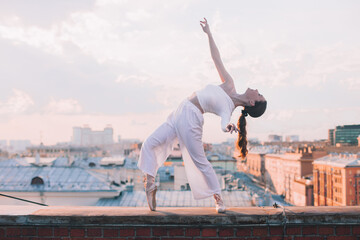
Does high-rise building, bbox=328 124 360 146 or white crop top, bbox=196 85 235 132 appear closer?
white crop top, bbox=196 85 235 132

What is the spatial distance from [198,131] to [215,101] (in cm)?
43

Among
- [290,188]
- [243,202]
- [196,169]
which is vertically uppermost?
[196,169]

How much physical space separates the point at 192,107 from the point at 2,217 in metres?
2.50

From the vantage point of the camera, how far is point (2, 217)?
4.32 metres

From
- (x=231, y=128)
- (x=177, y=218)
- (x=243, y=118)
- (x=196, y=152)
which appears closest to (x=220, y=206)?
(x=177, y=218)

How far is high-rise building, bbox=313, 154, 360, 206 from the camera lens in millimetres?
48281

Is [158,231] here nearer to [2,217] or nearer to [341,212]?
[2,217]

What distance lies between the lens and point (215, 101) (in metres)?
4.92

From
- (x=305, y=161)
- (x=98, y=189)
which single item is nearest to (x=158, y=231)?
(x=98, y=189)

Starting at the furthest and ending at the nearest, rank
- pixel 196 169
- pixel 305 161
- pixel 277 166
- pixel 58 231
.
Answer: pixel 277 166
pixel 305 161
pixel 196 169
pixel 58 231

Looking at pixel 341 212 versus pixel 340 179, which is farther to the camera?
pixel 340 179

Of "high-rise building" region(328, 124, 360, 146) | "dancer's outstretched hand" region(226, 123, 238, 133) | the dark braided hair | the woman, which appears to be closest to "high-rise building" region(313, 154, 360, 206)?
"high-rise building" region(328, 124, 360, 146)

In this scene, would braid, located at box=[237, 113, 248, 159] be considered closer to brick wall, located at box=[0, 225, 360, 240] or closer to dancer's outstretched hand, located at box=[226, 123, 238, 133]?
dancer's outstretched hand, located at box=[226, 123, 238, 133]

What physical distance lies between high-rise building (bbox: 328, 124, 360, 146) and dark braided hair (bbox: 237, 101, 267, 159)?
275ft
